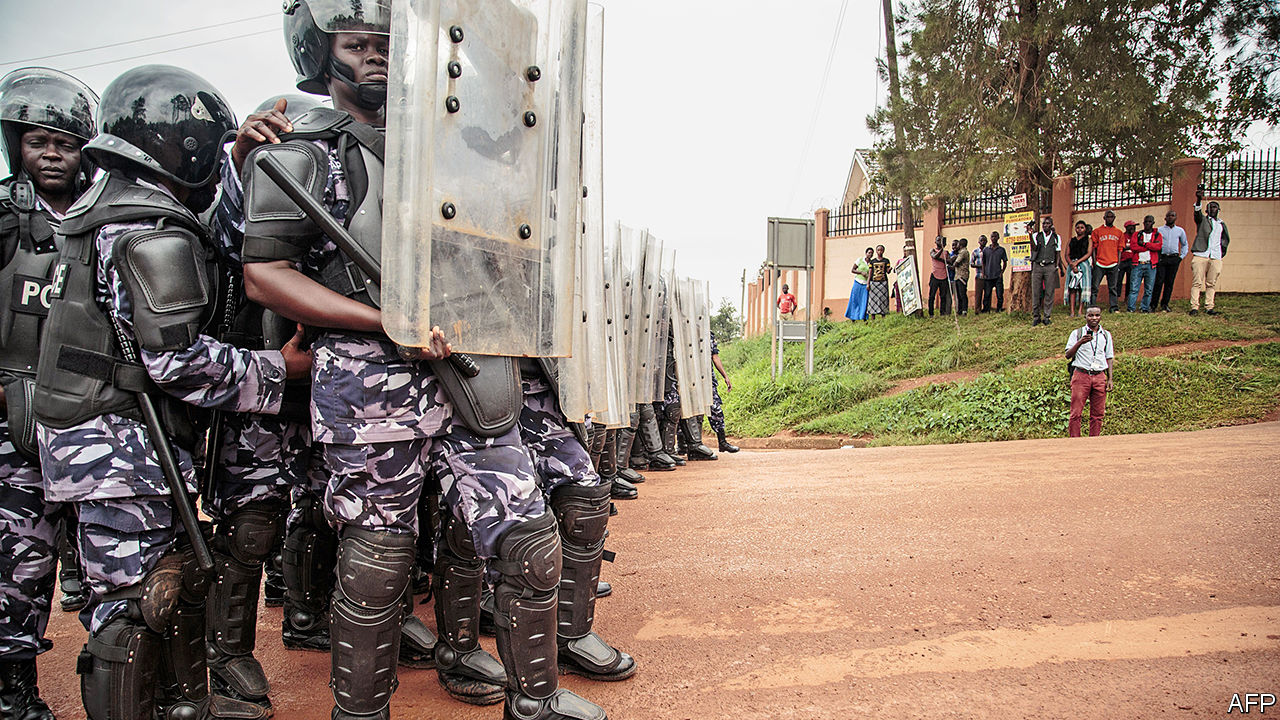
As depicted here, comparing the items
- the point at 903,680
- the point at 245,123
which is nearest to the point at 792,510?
the point at 903,680

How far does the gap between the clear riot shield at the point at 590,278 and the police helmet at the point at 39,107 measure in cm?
197

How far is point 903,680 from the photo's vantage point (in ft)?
8.56

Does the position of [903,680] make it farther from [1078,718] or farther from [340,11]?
[340,11]

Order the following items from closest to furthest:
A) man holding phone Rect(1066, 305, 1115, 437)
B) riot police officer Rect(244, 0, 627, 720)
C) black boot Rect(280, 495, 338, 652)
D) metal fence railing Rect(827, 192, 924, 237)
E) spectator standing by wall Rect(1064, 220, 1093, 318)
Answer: riot police officer Rect(244, 0, 627, 720)
black boot Rect(280, 495, 338, 652)
man holding phone Rect(1066, 305, 1115, 437)
spectator standing by wall Rect(1064, 220, 1093, 318)
metal fence railing Rect(827, 192, 924, 237)

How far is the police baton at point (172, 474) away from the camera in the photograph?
223 centimetres

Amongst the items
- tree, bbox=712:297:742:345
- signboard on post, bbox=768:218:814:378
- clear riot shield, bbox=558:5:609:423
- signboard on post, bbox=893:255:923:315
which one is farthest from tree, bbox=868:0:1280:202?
tree, bbox=712:297:742:345

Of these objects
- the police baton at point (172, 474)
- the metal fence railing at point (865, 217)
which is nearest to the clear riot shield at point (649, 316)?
the police baton at point (172, 474)

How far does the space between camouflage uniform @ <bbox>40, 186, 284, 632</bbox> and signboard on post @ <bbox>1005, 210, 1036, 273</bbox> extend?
14493 millimetres

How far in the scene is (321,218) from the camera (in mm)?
1967

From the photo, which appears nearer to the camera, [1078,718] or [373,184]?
[373,184]

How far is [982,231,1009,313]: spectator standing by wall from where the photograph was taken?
50.5 ft

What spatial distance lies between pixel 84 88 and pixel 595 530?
8.62ft

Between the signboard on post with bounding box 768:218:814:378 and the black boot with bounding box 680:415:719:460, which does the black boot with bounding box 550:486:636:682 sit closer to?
the black boot with bounding box 680:415:719:460

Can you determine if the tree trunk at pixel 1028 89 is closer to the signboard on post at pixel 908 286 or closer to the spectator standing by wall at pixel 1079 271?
the spectator standing by wall at pixel 1079 271
